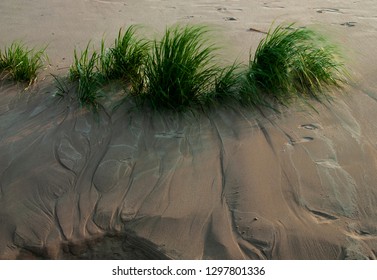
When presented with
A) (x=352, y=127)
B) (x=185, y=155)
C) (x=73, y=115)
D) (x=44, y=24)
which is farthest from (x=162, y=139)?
(x=44, y=24)

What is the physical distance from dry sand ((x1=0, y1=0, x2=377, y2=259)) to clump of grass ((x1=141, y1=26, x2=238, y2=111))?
0.46 feet

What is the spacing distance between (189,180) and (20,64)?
1814 mm

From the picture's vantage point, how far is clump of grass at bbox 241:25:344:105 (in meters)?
3.57

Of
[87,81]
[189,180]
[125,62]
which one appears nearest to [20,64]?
[87,81]

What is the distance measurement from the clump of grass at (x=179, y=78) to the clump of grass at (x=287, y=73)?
218mm

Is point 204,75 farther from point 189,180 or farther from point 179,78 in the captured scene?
point 189,180

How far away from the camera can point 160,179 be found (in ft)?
9.96

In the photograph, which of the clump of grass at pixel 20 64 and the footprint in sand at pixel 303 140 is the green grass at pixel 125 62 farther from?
the footprint in sand at pixel 303 140

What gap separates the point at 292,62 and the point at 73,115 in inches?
64.3

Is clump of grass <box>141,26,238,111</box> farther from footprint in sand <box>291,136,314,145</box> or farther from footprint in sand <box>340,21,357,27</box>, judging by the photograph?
footprint in sand <box>340,21,357,27</box>

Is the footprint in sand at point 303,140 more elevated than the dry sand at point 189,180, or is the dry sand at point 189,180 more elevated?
the footprint in sand at point 303,140

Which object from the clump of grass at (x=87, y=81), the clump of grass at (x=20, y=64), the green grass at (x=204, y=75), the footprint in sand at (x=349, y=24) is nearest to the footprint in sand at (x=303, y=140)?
the green grass at (x=204, y=75)

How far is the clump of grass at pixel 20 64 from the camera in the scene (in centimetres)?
392

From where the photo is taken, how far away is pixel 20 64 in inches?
154
